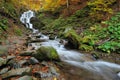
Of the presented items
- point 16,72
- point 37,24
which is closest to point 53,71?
point 16,72

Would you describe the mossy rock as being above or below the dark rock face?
below

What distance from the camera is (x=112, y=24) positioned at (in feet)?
36.3

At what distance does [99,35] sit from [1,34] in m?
6.17

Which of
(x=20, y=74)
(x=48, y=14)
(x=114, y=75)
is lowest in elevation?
(x=114, y=75)

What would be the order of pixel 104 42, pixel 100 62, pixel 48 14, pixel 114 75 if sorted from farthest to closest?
pixel 48 14 < pixel 104 42 < pixel 100 62 < pixel 114 75

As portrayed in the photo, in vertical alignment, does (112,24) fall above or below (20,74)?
above

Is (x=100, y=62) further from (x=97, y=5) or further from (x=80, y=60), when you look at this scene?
(x=97, y=5)

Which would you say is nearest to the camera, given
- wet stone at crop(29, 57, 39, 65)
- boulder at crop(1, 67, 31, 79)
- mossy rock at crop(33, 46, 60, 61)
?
boulder at crop(1, 67, 31, 79)

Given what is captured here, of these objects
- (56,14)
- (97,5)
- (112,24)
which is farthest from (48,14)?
(112,24)

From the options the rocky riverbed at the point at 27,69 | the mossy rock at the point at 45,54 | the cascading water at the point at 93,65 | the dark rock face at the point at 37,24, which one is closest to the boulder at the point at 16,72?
the rocky riverbed at the point at 27,69

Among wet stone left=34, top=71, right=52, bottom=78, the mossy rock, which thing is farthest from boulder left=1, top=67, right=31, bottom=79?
the mossy rock

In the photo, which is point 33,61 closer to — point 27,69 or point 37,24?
point 27,69

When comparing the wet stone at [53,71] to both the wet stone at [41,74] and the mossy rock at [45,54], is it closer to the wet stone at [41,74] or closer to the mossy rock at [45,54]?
the wet stone at [41,74]

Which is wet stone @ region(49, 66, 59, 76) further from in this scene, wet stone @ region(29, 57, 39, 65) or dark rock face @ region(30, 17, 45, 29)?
dark rock face @ region(30, 17, 45, 29)
